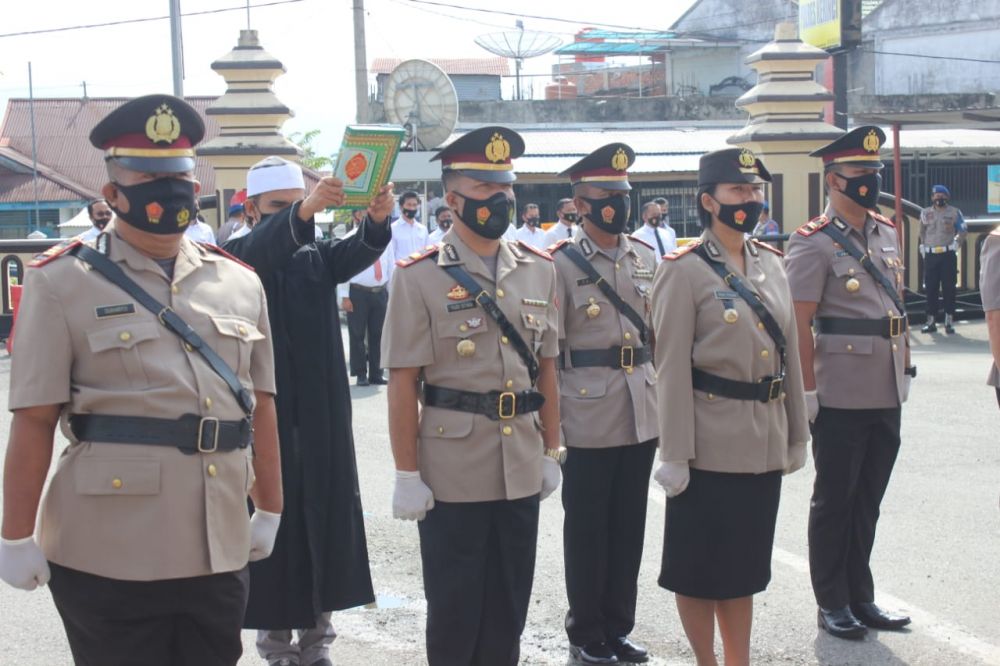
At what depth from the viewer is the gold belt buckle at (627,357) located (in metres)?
5.38

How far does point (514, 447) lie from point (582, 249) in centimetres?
144

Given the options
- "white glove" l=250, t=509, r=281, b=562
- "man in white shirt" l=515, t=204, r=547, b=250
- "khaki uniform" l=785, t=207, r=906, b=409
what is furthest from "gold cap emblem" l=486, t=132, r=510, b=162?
"man in white shirt" l=515, t=204, r=547, b=250

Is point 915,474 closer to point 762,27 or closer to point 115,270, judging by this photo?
point 115,270

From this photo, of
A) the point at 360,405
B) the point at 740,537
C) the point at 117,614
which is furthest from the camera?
the point at 360,405

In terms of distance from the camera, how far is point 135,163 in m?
3.43

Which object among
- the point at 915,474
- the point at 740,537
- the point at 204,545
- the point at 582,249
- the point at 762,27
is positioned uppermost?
the point at 762,27

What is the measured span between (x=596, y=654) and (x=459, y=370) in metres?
1.59

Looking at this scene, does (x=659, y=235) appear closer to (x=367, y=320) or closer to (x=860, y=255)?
(x=367, y=320)

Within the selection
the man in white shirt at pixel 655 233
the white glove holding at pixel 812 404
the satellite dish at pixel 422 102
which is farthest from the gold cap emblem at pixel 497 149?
the satellite dish at pixel 422 102

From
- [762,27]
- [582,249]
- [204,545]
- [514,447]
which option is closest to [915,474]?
[582,249]

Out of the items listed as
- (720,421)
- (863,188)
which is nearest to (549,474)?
(720,421)

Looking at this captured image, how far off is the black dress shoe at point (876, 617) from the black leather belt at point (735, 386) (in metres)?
1.45

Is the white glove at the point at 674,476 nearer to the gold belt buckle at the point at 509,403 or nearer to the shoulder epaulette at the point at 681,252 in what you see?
the gold belt buckle at the point at 509,403

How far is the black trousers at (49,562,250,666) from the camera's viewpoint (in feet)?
10.9
